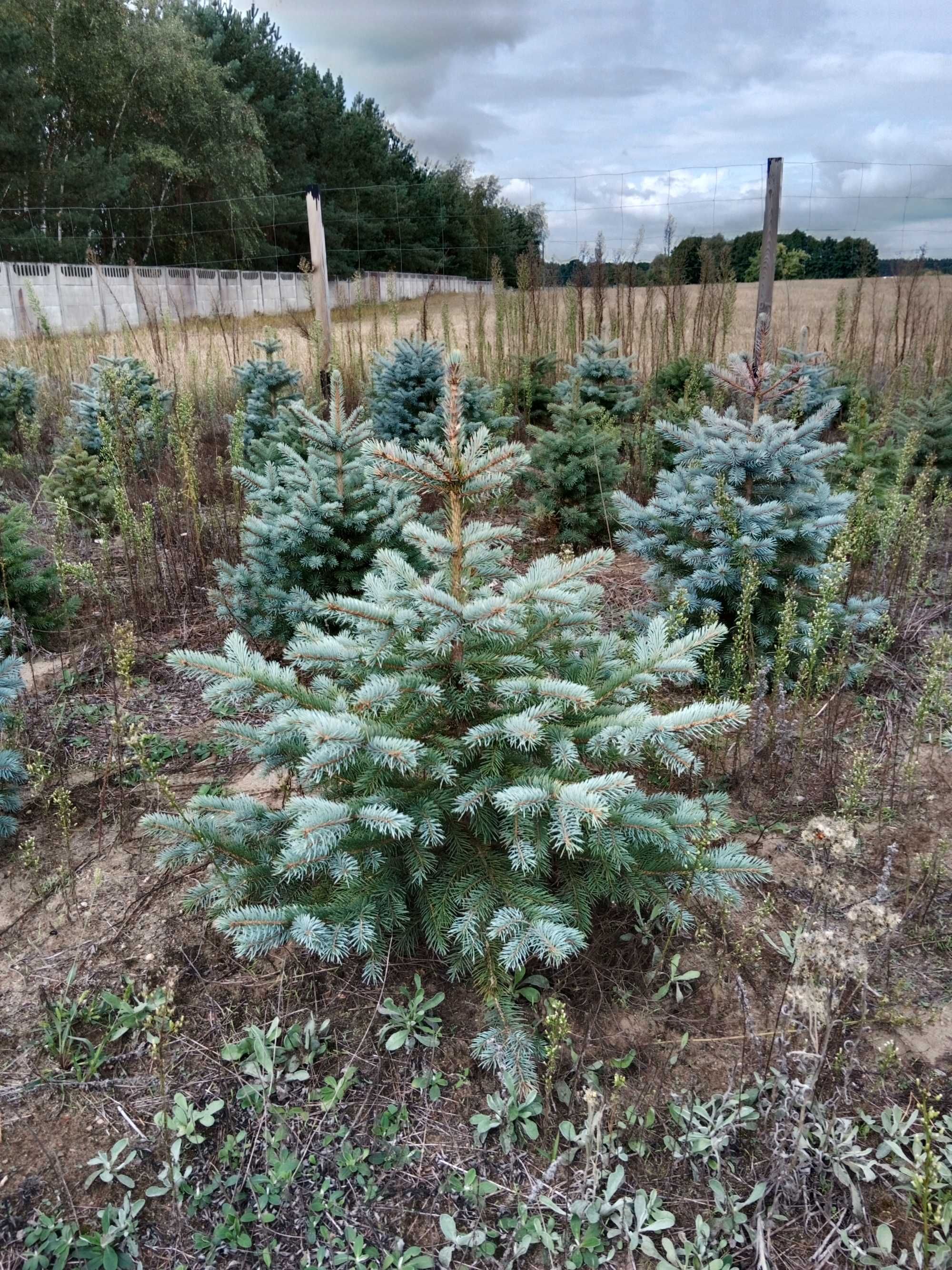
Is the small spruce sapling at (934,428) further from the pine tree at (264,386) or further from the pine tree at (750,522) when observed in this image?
the pine tree at (264,386)

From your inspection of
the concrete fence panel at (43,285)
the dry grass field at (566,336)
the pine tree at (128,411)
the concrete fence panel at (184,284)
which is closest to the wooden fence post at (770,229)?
the dry grass field at (566,336)

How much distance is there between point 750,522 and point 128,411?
311 cm

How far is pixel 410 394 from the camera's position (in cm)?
521

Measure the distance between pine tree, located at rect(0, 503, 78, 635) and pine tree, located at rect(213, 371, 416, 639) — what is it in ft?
2.46

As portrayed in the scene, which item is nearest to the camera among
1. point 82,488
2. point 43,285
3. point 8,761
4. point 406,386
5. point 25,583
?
point 8,761

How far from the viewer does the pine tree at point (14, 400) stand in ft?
21.6

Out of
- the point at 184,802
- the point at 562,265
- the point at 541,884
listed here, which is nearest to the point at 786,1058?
the point at 541,884

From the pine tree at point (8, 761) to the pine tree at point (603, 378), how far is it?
4.49 meters

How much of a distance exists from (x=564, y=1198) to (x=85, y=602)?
11.6ft

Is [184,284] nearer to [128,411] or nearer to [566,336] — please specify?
[566,336]

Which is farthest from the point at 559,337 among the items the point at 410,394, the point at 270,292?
the point at 270,292

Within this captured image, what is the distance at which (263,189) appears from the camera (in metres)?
26.8

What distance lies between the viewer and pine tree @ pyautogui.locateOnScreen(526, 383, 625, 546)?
15.6ft

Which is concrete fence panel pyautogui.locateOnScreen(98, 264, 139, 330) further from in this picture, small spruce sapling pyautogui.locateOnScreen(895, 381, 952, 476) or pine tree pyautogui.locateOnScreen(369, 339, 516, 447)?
small spruce sapling pyautogui.locateOnScreen(895, 381, 952, 476)
